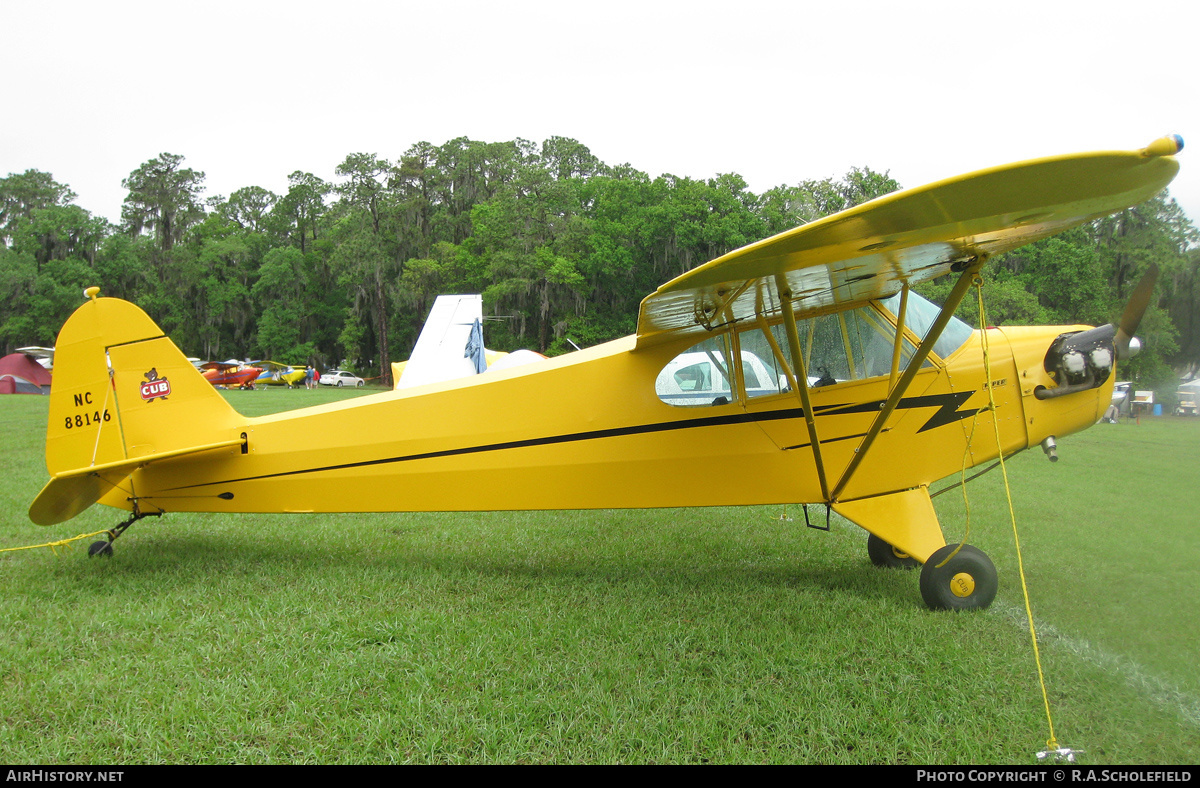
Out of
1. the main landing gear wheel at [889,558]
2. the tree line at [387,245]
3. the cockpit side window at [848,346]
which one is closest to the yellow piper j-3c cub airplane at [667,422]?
the cockpit side window at [848,346]

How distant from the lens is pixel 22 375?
3231 cm

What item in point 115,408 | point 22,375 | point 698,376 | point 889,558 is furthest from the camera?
point 22,375

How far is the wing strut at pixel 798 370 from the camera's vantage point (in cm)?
358

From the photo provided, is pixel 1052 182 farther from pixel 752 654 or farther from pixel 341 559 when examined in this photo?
pixel 341 559

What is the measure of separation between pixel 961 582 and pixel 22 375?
42626 mm

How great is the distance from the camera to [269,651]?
3.51 metres

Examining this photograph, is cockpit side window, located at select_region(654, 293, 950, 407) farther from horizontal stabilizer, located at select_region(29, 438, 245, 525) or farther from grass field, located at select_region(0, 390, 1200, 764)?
horizontal stabilizer, located at select_region(29, 438, 245, 525)

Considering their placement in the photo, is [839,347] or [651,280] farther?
[651,280]

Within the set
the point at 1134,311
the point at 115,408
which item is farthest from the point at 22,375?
the point at 1134,311

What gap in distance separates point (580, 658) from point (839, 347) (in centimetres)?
268

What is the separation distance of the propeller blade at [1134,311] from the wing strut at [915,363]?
0.79m

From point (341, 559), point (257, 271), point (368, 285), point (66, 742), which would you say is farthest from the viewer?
point (257, 271)

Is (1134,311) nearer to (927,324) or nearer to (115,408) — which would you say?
(927,324)

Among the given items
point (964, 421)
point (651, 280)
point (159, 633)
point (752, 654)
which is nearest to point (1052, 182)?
point (964, 421)
